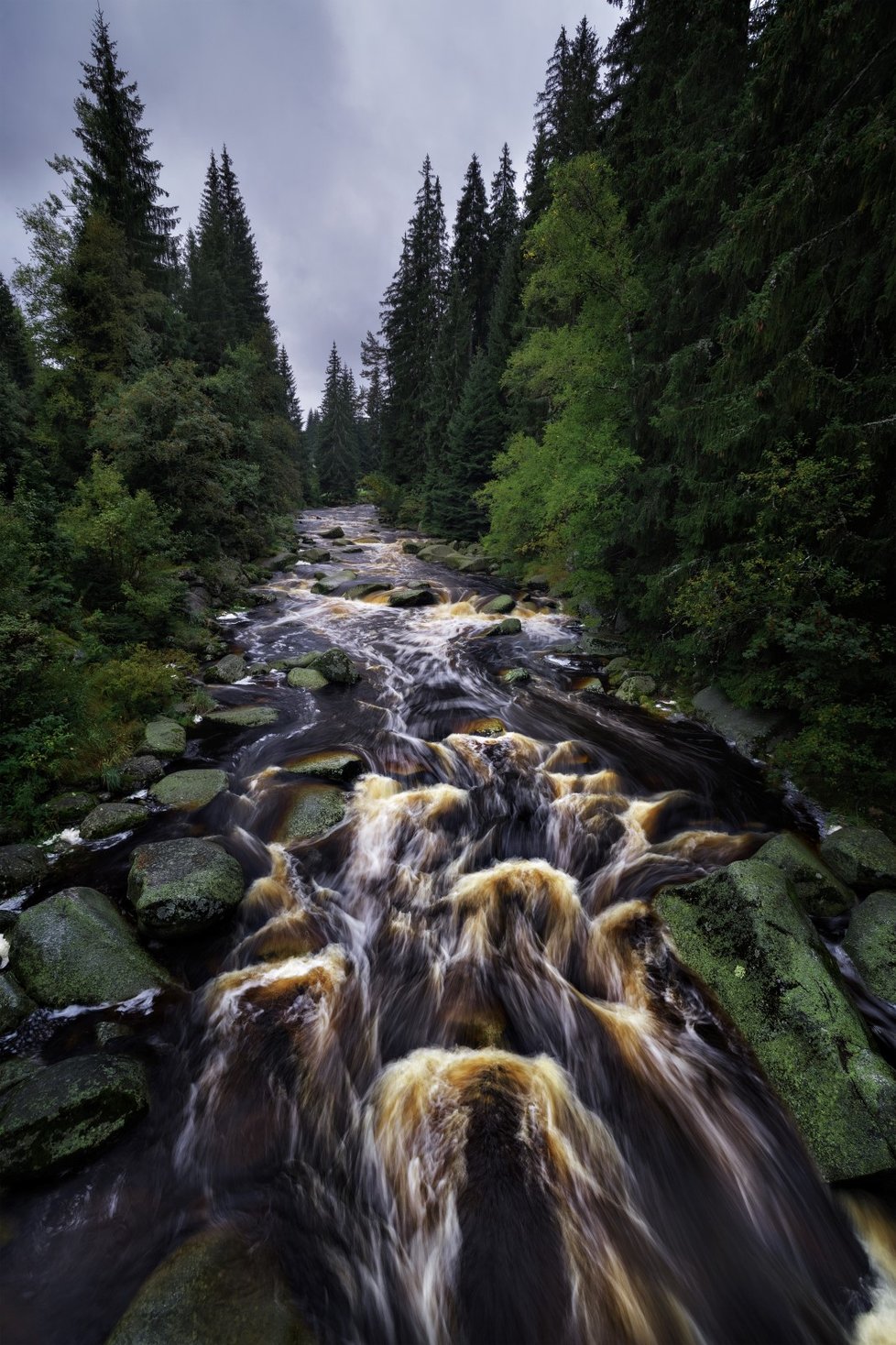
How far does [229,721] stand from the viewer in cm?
920

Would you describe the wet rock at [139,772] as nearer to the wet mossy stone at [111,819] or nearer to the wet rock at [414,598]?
the wet mossy stone at [111,819]

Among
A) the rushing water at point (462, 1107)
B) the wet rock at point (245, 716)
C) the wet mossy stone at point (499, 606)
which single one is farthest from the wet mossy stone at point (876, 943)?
the wet mossy stone at point (499, 606)

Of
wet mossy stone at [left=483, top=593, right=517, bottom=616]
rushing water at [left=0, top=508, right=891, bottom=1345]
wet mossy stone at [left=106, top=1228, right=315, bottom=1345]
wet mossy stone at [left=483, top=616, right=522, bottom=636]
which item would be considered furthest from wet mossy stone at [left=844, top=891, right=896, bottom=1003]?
wet mossy stone at [left=483, top=593, right=517, bottom=616]

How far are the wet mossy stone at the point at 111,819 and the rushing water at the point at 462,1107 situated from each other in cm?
23

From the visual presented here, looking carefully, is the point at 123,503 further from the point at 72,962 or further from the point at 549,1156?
the point at 549,1156

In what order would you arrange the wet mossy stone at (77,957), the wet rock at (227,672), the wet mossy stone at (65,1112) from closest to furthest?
the wet mossy stone at (65,1112)
the wet mossy stone at (77,957)
the wet rock at (227,672)

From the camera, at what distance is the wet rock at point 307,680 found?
37.2 feet

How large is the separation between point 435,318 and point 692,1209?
48198mm

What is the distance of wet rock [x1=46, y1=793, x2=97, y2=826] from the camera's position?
623cm

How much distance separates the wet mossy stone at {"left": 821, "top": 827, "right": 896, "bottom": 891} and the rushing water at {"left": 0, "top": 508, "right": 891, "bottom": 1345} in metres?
0.82

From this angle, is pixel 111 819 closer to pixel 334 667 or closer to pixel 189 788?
pixel 189 788

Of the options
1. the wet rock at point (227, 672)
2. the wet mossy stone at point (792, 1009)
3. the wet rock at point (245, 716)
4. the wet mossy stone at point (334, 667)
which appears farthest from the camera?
the wet mossy stone at point (334, 667)

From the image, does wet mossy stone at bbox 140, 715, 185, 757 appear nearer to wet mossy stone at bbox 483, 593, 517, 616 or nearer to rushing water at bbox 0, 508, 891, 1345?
rushing water at bbox 0, 508, 891, 1345

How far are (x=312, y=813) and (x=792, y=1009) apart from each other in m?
5.57
